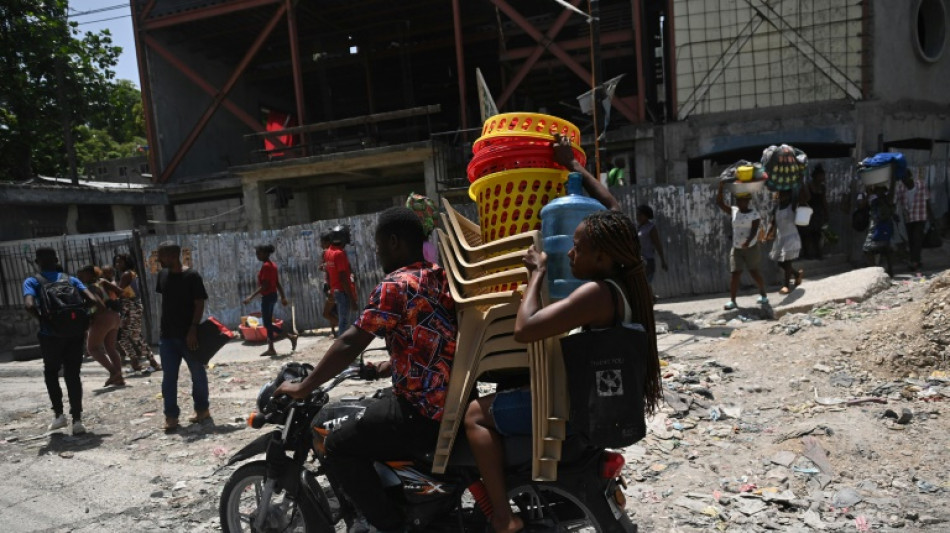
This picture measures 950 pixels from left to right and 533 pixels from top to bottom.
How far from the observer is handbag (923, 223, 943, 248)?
9.99 m

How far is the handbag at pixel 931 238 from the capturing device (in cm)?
999

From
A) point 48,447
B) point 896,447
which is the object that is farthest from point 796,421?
point 48,447

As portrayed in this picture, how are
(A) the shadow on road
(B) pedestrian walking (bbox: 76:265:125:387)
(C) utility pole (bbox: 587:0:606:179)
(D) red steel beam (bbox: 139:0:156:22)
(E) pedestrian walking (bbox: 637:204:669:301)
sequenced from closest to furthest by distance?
1. (A) the shadow on road
2. (B) pedestrian walking (bbox: 76:265:125:387)
3. (C) utility pole (bbox: 587:0:606:179)
4. (E) pedestrian walking (bbox: 637:204:669:301)
5. (D) red steel beam (bbox: 139:0:156:22)

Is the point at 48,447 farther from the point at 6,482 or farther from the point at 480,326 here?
the point at 480,326

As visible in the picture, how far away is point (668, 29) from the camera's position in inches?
476

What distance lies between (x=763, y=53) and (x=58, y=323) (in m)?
12.8

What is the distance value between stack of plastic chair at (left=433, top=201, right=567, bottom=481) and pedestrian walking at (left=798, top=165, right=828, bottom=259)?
904 centimetres

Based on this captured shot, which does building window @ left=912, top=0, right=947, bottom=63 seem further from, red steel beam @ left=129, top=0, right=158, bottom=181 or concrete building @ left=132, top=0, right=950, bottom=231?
red steel beam @ left=129, top=0, right=158, bottom=181

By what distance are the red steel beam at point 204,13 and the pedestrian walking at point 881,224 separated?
13.1 m

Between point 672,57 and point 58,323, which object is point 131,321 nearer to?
point 58,323

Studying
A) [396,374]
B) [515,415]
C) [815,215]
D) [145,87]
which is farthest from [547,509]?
[145,87]

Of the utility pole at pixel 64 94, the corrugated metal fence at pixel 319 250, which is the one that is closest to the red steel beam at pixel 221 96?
the utility pole at pixel 64 94

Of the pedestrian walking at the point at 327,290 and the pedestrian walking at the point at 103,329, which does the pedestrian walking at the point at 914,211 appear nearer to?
the pedestrian walking at the point at 327,290

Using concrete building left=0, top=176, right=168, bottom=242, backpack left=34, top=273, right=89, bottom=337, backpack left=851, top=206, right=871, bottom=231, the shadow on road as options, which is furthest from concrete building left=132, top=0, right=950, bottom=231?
the shadow on road
